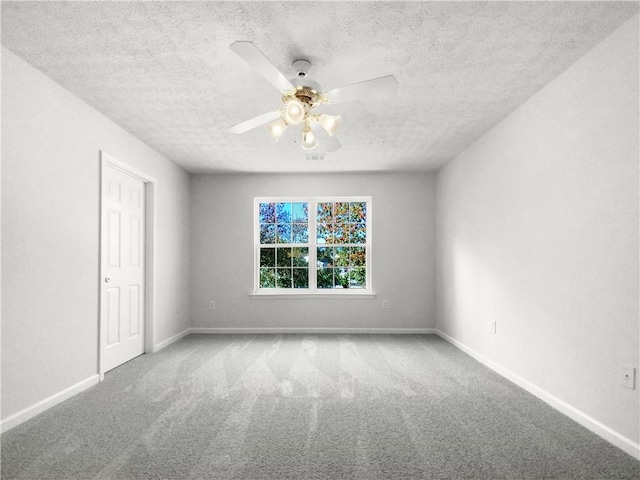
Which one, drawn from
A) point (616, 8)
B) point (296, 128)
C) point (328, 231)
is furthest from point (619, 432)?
point (328, 231)

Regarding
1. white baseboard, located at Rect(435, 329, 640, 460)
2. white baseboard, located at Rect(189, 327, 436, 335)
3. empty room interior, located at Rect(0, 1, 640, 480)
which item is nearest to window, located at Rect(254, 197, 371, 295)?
white baseboard, located at Rect(189, 327, 436, 335)

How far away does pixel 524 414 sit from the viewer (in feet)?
8.53

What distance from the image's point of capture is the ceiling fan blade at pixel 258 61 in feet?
5.91

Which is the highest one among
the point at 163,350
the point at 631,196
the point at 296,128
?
the point at 296,128

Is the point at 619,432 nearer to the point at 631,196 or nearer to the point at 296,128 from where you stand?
the point at 631,196

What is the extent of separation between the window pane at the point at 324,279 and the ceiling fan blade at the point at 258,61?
380 cm

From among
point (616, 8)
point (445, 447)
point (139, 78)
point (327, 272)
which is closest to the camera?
point (616, 8)

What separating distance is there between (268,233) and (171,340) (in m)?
2.02

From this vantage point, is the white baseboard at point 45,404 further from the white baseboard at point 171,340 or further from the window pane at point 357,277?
the window pane at point 357,277

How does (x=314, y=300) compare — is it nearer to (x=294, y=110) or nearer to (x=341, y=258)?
(x=341, y=258)

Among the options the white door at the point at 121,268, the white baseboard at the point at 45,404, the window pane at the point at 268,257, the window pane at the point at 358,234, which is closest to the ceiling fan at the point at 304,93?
the white door at the point at 121,268

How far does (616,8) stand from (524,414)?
250 centimetres

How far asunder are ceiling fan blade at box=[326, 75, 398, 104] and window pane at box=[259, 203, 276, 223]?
Result: 359 cm

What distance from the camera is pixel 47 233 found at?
2.75m
